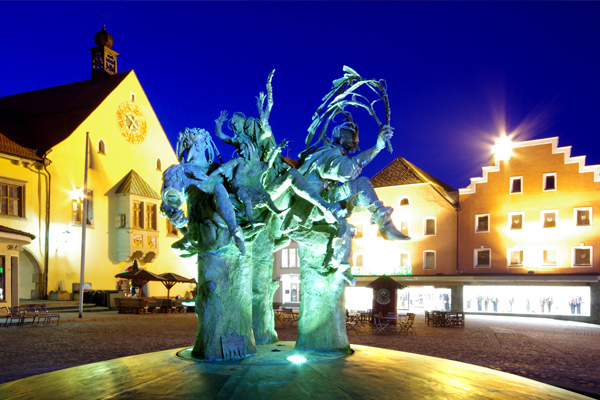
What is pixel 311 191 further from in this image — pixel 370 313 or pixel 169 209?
pixel 370 313

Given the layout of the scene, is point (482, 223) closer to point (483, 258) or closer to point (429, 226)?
point (483, 258)

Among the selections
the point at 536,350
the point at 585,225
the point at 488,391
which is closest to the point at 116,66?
the point at 585,225

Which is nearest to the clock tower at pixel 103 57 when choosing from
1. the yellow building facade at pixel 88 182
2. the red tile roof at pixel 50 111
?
the yellow building facade at pixel 88 182

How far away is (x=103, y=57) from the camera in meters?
44.7

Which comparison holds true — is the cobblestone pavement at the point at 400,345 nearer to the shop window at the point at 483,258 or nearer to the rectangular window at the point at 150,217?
the shop window at the point at 483,258

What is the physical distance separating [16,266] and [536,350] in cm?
2377

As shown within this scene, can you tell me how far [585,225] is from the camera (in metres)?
32.8

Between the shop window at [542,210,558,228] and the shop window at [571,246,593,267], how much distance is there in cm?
198

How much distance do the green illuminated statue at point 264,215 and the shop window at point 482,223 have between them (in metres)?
29.3

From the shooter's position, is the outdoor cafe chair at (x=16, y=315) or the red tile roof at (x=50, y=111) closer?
the outdoor cafe chair at (x=16, y=315)

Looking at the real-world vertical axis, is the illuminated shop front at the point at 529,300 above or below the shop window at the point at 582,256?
below

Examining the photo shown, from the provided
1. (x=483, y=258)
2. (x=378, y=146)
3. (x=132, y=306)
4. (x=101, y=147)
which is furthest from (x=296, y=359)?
(x=101, y=147)

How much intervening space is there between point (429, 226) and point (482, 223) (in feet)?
11.9

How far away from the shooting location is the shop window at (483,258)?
118 ft
